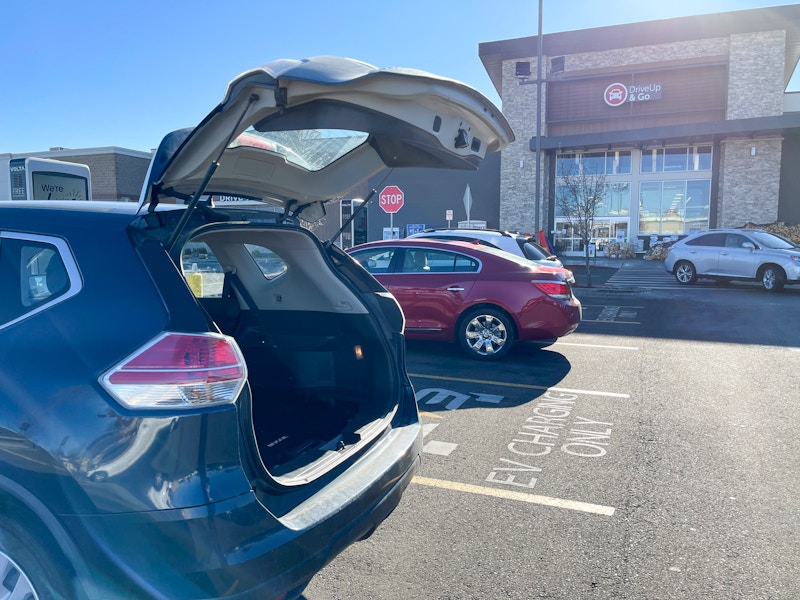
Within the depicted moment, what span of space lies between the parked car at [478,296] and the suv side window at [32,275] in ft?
19.6

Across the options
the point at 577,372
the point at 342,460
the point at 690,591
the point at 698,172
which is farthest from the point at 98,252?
the point at 698,172

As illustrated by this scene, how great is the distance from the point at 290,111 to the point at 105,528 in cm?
173

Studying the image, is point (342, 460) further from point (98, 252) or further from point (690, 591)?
point (690, 591)

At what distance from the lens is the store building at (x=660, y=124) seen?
28.5m

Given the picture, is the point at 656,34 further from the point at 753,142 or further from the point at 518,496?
the point at 518,496

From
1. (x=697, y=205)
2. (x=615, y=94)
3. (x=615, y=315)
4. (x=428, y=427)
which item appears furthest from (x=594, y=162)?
(x=428, y=427)

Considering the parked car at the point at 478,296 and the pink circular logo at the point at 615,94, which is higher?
the pink circular logo at the point at 615,94

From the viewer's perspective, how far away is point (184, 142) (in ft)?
8.43

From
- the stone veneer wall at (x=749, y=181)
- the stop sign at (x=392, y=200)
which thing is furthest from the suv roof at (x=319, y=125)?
the stone veneer wall at (x=749, y=181)

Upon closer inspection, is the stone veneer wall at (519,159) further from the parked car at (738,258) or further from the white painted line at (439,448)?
the white painted line at (439,448)

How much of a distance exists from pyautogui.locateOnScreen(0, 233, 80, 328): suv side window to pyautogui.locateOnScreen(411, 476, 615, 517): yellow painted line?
271 centimetres

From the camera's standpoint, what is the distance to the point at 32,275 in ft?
7.89

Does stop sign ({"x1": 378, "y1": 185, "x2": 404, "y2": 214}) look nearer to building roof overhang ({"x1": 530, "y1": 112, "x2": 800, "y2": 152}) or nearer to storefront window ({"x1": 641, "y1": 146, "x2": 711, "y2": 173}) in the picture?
building roof overhang ({"x1": 530, "y1": 112, "x2": 800, "y2": 152})

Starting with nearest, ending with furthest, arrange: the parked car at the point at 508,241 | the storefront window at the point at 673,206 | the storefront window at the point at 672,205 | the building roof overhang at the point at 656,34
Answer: the parked car at the point at 508,241 → the building roof overhang at the point at 656,34 → the storefront window at the point at 673,206 → the storefront window at the point at 672,205
